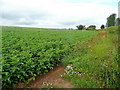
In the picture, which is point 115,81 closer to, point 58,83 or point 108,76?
point 108,76

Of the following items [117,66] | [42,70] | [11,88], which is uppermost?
[117,66]

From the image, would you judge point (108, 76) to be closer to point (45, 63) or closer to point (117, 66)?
point (117, 66)

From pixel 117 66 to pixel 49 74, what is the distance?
2.23 meters

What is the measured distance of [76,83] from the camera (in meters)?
3.02

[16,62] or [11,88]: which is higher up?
[16,62]

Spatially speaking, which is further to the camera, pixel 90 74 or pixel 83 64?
pixel 83 64

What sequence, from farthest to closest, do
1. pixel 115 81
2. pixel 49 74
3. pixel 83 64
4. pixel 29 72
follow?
1. pixel 83 64
2. pixel 49 74
3. pixel 29 72
4. pixel 115 81

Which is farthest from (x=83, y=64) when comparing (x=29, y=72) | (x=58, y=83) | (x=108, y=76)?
(x=29, y=72)

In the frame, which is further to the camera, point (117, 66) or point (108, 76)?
point (117, 66)

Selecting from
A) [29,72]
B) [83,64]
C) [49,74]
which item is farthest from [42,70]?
[83,64]

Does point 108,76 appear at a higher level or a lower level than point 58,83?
higher

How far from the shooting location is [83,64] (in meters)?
3.97

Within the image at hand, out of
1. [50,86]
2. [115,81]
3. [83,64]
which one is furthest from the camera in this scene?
[83,64]

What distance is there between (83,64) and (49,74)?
1.30m
